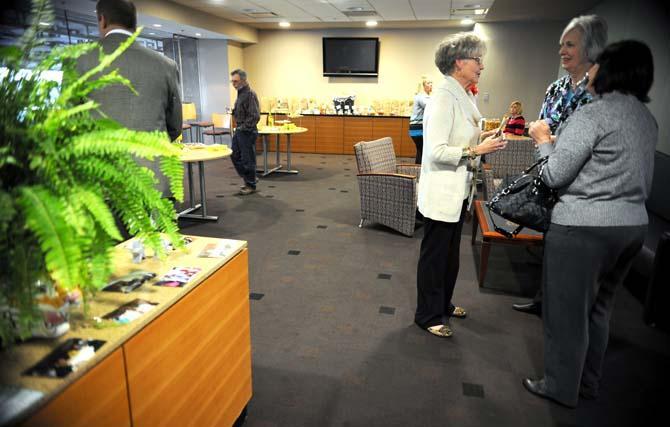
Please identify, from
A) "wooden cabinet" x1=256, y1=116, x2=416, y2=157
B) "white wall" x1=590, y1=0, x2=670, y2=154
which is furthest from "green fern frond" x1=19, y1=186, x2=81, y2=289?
"wooden cabinet" x1=256, y1=116, x2=416, y2=157

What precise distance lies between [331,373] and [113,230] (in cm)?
162

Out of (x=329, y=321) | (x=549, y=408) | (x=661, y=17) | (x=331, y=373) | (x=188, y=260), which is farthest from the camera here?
(x=661, y=17)

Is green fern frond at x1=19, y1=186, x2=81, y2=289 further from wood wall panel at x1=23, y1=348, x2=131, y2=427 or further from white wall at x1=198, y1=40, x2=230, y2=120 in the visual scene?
white wall at x1=198, y1=40, x2=230, y2=120

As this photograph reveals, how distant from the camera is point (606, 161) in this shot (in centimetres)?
164

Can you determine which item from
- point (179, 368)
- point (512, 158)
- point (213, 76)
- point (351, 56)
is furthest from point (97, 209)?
point (213, 76)

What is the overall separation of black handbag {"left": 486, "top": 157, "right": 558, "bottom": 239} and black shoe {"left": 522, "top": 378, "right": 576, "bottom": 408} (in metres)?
0.78

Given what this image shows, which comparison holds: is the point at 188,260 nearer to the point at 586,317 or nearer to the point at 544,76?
the point at 586,317

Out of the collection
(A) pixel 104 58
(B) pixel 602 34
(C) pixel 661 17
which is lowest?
(A) pixel 104 58

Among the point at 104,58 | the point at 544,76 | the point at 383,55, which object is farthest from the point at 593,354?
the point at 383,55

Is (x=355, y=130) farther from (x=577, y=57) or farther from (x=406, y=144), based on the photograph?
(x=577, y=57)

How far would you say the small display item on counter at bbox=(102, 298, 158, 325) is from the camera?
1131 mm

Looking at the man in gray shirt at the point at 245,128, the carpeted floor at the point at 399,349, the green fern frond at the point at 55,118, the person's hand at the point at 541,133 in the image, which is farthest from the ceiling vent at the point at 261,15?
the green fern frond at the point at 55,118

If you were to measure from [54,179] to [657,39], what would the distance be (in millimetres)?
5244

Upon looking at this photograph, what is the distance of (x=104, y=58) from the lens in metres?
1.02
